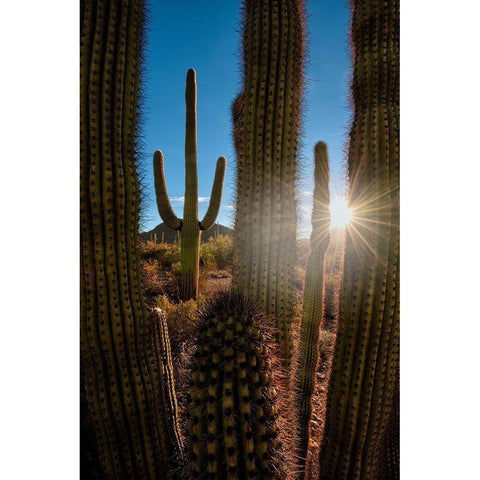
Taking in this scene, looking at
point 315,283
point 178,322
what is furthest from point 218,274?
point 315,283

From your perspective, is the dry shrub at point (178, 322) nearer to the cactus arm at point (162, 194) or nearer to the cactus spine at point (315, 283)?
the cactus spine at point (315, 283)

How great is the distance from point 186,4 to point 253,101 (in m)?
0.75

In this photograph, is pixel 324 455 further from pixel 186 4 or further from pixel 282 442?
pixel 186 4

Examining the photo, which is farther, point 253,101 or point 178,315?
point 178,315

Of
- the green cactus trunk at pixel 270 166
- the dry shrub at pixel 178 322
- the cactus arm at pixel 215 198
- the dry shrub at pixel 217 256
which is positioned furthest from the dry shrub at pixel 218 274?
the green cactus trunk at pixel 270 166

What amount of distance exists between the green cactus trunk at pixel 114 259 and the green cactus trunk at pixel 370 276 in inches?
37.1

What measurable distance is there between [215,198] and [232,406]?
15.4ft

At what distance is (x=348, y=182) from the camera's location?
202 cm

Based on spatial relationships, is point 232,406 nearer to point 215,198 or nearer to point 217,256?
point 215,198

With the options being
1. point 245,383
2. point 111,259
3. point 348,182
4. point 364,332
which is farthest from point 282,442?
point 348,182

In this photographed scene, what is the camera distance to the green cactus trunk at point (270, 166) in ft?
6.36

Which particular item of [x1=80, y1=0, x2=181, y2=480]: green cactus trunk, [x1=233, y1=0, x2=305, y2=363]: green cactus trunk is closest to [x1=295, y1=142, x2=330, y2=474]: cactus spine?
[x1=233, y1=0, x2=305, y2=363]: green cactus trunk

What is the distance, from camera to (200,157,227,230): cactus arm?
5.56m
